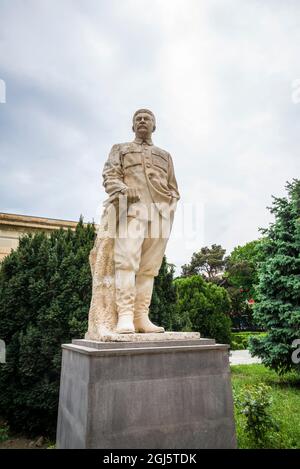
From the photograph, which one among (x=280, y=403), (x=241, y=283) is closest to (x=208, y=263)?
(x=241, y=283)

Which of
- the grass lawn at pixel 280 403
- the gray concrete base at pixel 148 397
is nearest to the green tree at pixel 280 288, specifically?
the grass lawn at pixel 280 403

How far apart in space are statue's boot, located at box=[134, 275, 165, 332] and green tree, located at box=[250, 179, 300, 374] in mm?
6834

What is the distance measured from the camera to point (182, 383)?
3.32 m

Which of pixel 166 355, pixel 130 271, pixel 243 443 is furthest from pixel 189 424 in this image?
pixel 243 443

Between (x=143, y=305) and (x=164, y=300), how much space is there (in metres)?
4.79

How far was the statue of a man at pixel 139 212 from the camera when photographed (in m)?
3.93

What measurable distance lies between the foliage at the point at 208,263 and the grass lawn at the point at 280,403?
93.7ft

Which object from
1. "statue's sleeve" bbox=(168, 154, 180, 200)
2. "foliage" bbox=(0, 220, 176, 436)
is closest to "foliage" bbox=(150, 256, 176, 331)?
"foliage" bbox=(0, 220, 176, 436)

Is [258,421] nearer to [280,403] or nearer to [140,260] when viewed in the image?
[280,403]

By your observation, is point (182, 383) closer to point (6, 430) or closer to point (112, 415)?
point (112, 415)

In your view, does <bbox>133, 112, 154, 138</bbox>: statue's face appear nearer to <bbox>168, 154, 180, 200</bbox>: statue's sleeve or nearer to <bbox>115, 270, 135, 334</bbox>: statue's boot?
<bbox>168, 154, 180, 200</bbox>: statue's sleeve

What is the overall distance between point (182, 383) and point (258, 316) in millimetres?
8028

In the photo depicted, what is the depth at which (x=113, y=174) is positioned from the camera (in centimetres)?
428

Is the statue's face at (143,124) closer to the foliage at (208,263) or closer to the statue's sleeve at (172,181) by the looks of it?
the statue's sleeve at (172,181)
